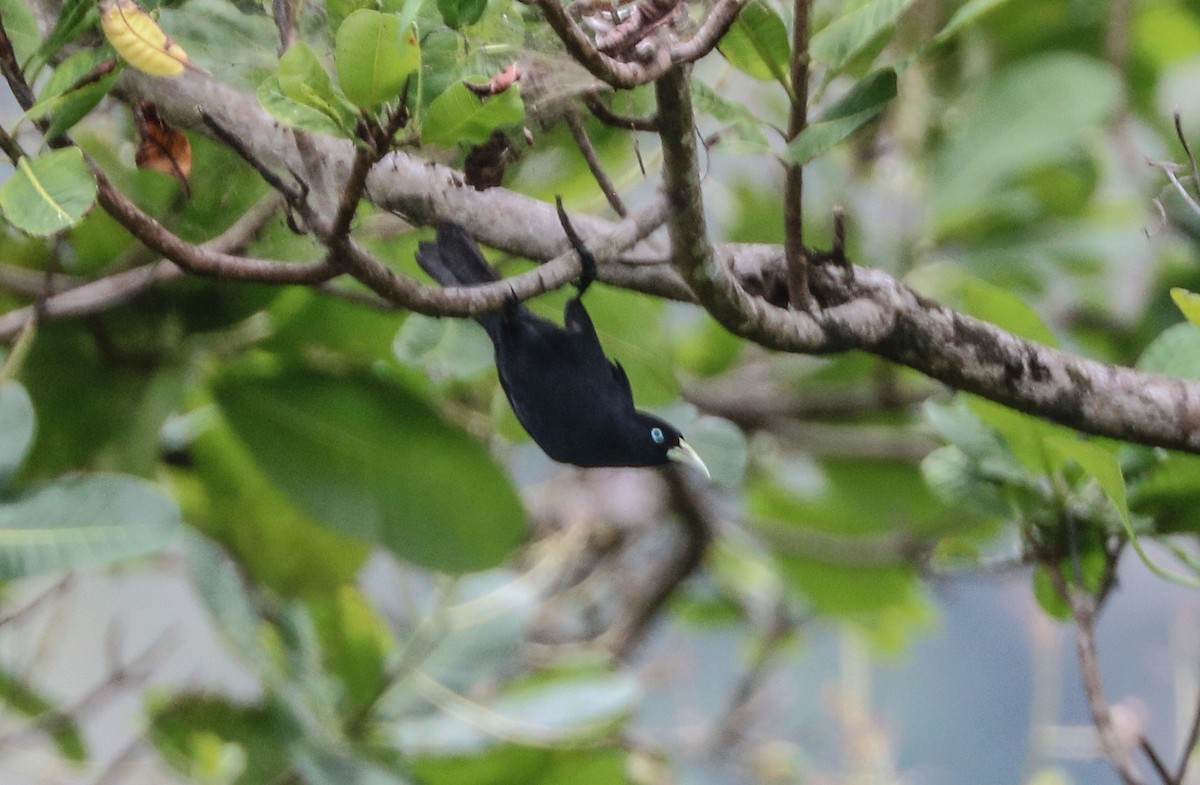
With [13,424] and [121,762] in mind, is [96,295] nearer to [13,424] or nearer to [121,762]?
[13,424]

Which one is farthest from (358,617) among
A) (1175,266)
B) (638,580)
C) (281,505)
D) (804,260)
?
(1175,266)

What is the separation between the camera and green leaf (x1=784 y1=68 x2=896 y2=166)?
0.61 meters

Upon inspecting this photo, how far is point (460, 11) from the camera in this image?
1.65ft

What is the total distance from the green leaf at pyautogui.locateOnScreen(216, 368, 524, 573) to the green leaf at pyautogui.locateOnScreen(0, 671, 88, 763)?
0.41 m

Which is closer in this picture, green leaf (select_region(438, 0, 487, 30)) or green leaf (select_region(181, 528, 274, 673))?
green leaf (select_region(438, 0, 487, 30))

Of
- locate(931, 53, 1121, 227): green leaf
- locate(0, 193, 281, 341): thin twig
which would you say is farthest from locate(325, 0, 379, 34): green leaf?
locate(931, 53, 1121, 227): green leaf

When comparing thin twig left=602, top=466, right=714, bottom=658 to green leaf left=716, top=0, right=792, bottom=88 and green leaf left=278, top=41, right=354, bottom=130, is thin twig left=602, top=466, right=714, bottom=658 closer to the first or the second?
green leaf left=716, top=0, right=792, bottom=88

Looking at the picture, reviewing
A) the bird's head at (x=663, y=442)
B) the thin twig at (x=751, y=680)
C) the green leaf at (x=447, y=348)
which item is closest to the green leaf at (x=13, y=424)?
the green leaf at (x=447, y=348)

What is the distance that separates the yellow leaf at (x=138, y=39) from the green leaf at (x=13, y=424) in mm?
469

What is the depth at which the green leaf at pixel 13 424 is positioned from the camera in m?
0.91

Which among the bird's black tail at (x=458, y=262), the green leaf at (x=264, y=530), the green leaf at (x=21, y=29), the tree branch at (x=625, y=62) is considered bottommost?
the green leaf at (x=264, y=530)

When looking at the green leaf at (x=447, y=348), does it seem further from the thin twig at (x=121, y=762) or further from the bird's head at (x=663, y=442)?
the thin twig at (x=121, y=762)

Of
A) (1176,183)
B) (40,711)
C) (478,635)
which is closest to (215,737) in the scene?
(40,711)

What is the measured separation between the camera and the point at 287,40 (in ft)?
1.83
